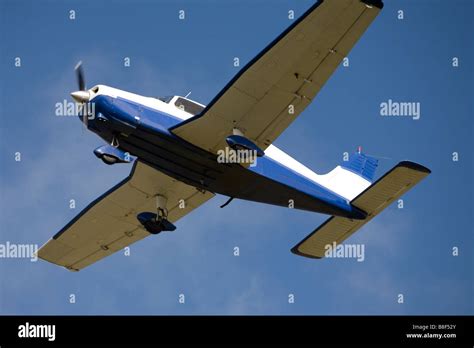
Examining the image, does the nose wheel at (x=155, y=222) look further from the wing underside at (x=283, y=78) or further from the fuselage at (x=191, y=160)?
the wing underside at (x=283, y=78)

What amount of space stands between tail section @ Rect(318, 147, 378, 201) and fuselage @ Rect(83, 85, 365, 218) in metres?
0.21

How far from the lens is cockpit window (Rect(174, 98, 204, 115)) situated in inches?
1072

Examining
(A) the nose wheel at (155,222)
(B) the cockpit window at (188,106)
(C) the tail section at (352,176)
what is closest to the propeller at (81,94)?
(B) the cockpit window at (188,106)

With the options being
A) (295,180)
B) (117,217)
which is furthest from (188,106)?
(117,217)

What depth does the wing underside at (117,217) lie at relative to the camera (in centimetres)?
2986

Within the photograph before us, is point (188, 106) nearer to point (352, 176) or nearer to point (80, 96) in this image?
point (80, 96)

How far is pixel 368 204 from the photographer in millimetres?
28891

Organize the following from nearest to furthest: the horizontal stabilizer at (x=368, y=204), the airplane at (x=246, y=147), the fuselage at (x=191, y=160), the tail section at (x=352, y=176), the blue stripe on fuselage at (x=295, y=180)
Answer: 1. the airplane at (x=246, y=147)
2. the fuselage at (x=191, y=160)
3. the horizontal stabilizer at (x=368, y=204)
4. the blue stripe on fuselage at (x=295, y=180)
5. the tail section at (x=352, y=176)

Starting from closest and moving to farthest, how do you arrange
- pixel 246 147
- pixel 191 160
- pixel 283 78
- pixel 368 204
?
pixel 283 78, pixel 246 147, pixel 191 160, pixel 368 204

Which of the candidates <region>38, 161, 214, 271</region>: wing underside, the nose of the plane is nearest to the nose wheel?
<region>38, 161, 214, 271</region>: wing underside

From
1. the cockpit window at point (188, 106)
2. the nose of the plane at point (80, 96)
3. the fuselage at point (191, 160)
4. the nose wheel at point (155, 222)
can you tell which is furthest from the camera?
the nose wheel at point (155, 222)

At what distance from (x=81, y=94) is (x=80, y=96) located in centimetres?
7
